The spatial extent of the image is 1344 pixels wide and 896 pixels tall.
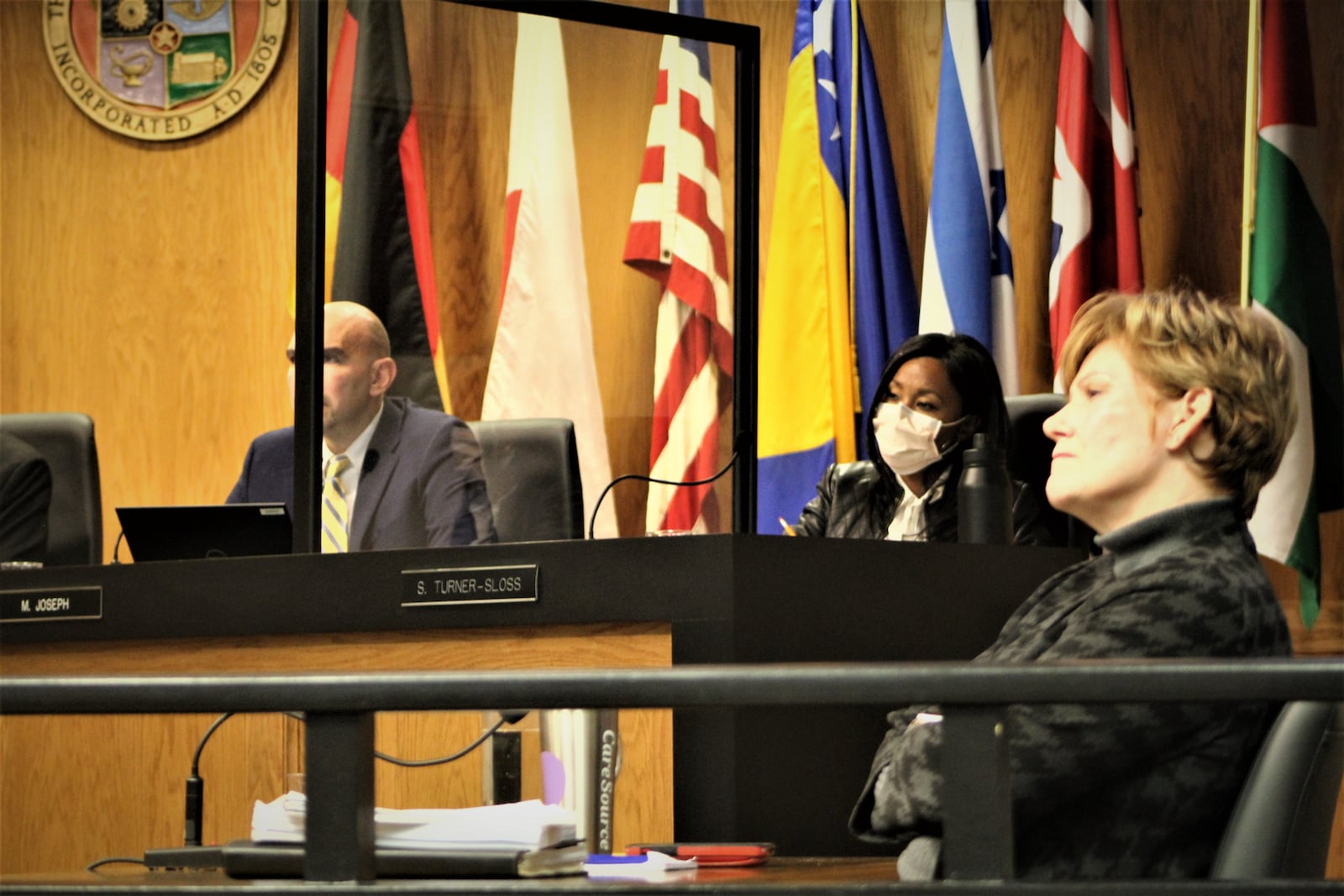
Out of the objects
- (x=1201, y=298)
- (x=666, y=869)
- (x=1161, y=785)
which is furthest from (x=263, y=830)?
(x=1201, y=298)

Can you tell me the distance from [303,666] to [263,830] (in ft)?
2.90

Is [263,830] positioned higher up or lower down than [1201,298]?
lower down

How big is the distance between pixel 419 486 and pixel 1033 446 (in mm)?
1190

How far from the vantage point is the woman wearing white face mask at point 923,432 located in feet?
9.78

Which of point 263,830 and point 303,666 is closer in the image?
point 263,830

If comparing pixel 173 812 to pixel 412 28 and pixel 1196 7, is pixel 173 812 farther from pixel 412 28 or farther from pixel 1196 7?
pixel 1196 7

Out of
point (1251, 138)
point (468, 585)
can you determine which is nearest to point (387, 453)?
point (468, 585)

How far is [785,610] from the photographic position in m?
1.73

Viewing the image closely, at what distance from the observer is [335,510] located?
256 cm

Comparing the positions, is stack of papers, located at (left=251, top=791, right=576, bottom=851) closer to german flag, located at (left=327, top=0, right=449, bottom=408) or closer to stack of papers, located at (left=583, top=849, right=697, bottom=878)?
stack of papers, located at (left=583, top=849, right=697, bottom=878)

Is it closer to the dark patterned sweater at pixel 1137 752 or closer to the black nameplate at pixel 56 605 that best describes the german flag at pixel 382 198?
the black nameplate at pixel 56 605

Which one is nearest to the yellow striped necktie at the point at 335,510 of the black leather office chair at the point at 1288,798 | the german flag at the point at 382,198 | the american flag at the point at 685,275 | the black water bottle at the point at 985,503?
the german flag at the point at 382,198

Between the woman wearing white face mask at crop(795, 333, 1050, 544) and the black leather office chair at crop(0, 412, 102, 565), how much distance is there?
5.31ft

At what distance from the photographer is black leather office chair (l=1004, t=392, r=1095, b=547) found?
3057mm
